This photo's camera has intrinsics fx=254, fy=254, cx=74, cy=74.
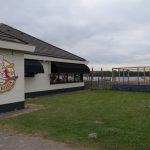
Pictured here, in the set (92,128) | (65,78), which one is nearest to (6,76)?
(92,128)

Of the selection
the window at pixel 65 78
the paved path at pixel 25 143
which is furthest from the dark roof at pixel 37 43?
the paved path at pixel 25 143

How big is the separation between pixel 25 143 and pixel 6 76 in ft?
18.0

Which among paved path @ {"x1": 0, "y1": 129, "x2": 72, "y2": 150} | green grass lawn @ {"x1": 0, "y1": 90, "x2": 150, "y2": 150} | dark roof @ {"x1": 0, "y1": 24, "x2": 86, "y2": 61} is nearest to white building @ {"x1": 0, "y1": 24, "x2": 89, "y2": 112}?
dark roof @ {"x1": 0, "y1": 24, "x2": 86, "y2": 61}

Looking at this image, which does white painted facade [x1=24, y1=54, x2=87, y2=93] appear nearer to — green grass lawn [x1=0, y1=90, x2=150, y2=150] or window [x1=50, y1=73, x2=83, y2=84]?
window [x1=50, y1=73, x2=83, y2=84]

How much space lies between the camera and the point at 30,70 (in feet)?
50.3

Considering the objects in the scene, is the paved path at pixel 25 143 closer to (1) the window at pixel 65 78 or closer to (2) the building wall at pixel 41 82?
(2) the building wall at pixel 41 82

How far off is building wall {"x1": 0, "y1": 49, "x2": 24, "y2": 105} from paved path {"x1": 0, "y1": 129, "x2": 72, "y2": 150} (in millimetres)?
4307

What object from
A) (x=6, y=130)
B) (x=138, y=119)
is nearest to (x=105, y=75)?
(x=138, y=119)

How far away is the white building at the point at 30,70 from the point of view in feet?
35.9

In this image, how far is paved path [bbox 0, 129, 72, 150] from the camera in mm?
5721

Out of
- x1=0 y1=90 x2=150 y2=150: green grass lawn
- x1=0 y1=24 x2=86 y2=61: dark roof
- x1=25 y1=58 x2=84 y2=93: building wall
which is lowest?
x1=0 y1=90 x2=150 y2=150: green grass lawn

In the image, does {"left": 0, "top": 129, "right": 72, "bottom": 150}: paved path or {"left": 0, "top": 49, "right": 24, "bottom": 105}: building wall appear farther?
{"left": 0, "top": 49, "right": 24, "bottom": 105}: building wall

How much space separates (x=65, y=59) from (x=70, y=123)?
508 inches

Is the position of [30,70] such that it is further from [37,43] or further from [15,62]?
[37,43]
